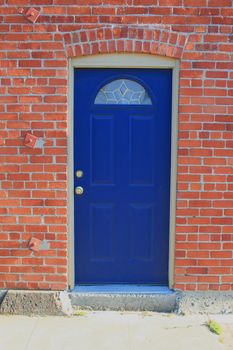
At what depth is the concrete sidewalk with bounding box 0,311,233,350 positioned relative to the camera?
3.37m

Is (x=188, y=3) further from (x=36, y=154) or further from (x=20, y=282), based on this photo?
(x=20, y=282)

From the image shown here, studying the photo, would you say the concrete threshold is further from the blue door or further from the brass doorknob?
the brass doorknob

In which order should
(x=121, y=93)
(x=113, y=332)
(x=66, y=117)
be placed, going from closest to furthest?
(x=113, y=332) < (x=66, y=117) < (x=121, y=93)

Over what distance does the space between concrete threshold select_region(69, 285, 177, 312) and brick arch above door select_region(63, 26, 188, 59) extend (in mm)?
2281

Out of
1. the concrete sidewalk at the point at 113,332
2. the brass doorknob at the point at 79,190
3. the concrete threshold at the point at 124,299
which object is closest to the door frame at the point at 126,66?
the brass doorknob at the point at 79,190

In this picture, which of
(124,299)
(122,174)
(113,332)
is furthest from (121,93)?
(113,332)

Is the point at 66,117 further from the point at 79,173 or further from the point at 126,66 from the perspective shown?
the point at 126,66

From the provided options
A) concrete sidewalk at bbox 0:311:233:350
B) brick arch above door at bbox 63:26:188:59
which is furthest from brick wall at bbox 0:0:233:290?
concrete sidewalk at bbox 0:311:233:350

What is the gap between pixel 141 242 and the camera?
4012mm

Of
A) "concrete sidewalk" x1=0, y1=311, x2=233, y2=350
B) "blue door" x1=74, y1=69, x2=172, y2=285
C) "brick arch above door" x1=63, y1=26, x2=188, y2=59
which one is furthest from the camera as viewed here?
"blue door" x1=74, y1=69, x2=172, y2=285

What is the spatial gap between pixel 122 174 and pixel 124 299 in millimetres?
1228

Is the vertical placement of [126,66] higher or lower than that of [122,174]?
higher

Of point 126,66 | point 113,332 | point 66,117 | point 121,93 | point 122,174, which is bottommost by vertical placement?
point 113,332

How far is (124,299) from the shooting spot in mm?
3930
